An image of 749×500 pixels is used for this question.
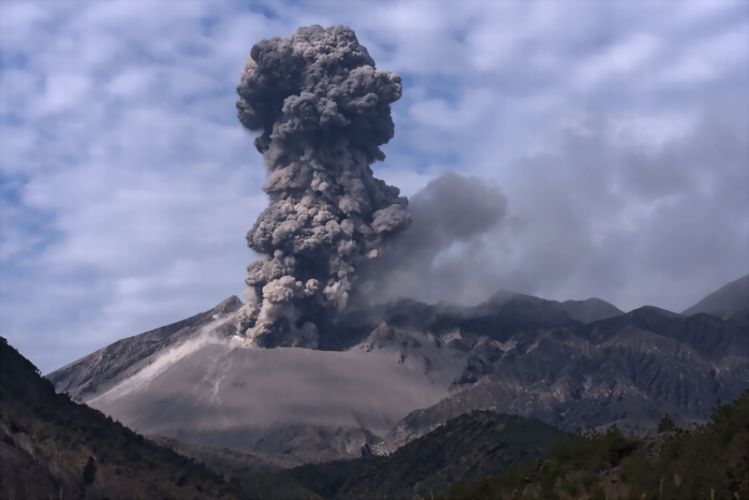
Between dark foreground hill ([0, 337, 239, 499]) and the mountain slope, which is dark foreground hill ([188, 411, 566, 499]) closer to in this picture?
the mountain slope

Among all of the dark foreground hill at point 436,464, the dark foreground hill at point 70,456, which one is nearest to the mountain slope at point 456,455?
the dark foreground hill at point 436,464

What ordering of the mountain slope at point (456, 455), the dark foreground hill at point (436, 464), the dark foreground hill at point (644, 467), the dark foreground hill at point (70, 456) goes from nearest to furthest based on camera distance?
the dark foreground hill at point (644, 467) → the dark foreground hill at point (70, 456) → the mountain slope at point (456, 455) → the dark foreground hill at point (436, 464)

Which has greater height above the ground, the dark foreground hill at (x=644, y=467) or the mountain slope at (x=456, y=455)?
the mountain slope at (x=456, y=455)

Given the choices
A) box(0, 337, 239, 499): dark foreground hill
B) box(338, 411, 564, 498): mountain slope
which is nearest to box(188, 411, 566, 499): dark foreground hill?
box(338, 411, 564, 498): mountain slope

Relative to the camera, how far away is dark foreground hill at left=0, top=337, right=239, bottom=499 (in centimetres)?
9088

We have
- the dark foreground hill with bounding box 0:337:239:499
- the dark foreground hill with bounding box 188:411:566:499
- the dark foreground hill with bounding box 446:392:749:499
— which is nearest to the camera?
the dark foreground hill with bounding box 446:392:749:499

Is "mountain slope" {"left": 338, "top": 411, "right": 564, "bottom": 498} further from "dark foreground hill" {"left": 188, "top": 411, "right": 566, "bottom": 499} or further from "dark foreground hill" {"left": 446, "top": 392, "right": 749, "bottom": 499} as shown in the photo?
"dark foreground hill" {"left": 446, "top": 392, "right": 749, "bottom": 499}

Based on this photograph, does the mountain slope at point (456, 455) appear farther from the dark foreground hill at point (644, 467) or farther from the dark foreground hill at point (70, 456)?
the dark foreground hill at point (644, 467)

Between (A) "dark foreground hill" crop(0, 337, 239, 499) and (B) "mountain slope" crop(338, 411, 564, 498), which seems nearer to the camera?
(A) "dark foreground hill" crop(0, 337, 239, 499)

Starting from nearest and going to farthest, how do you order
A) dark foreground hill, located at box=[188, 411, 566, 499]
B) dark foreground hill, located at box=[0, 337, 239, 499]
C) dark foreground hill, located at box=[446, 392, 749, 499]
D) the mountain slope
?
dark foreground hill, located at box=[446, 392, 749, 499], dark foreground hill, located at box=[0, 337, 239, 499], the mountain slope, dark foreground hill, located at box=[188, 411, 566, 499]

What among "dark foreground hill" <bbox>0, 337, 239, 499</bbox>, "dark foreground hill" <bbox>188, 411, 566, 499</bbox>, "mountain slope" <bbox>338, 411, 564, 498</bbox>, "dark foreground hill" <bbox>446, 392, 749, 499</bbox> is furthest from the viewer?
"dark foreground hill" <bbox>188, 411, 566, 499</bbox>

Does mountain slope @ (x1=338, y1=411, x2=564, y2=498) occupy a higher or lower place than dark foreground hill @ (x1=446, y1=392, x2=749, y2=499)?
higher

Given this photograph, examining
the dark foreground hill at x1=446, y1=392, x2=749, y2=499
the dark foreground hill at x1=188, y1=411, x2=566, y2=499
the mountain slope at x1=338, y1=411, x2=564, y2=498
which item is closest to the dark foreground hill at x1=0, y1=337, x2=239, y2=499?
the dark foreground hill at x1=446, y1=392, x2=749, y2=499

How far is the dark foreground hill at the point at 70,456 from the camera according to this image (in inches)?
3578
